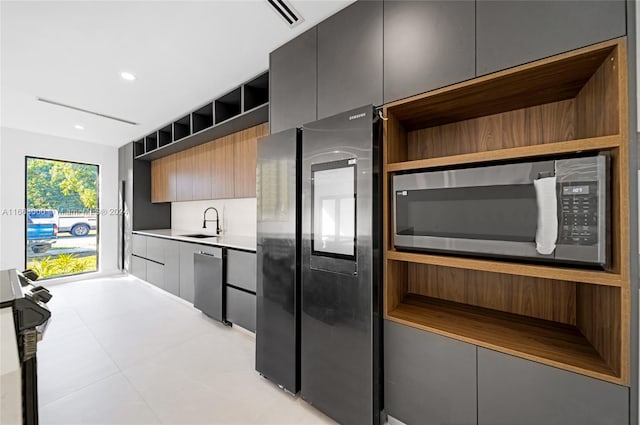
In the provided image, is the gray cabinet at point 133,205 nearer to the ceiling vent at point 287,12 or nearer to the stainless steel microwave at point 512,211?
the ceiling vent at point 287,12

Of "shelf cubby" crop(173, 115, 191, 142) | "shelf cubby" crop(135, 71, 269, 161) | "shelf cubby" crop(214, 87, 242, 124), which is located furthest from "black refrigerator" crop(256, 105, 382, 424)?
"shelf cubby" crop(173, 115, 191, 142)

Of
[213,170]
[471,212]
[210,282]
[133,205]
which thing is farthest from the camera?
[133,205]

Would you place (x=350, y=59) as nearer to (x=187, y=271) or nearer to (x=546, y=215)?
(x=546, y=215)

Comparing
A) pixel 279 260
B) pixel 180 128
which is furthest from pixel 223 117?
pixel 279 260

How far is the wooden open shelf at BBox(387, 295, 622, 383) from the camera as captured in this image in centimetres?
108

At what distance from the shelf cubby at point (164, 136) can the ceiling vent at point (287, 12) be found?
3335mm

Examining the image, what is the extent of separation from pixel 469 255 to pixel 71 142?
21.8 feet

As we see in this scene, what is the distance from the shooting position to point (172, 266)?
12.6 feet

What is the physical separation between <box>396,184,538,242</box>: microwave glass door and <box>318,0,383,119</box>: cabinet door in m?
0.64

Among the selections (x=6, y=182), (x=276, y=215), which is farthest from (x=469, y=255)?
(x=6, y=182)

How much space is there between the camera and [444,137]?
5.64ft

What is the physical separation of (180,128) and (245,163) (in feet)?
5.34

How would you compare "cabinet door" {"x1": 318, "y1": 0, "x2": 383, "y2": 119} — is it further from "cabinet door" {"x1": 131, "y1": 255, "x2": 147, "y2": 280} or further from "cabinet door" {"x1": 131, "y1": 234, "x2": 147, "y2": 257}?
"cabinet door" {"x1": 131, "y1": 255, "x2": 147, "y2": 280}

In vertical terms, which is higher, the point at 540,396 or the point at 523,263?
the point at 523,263
